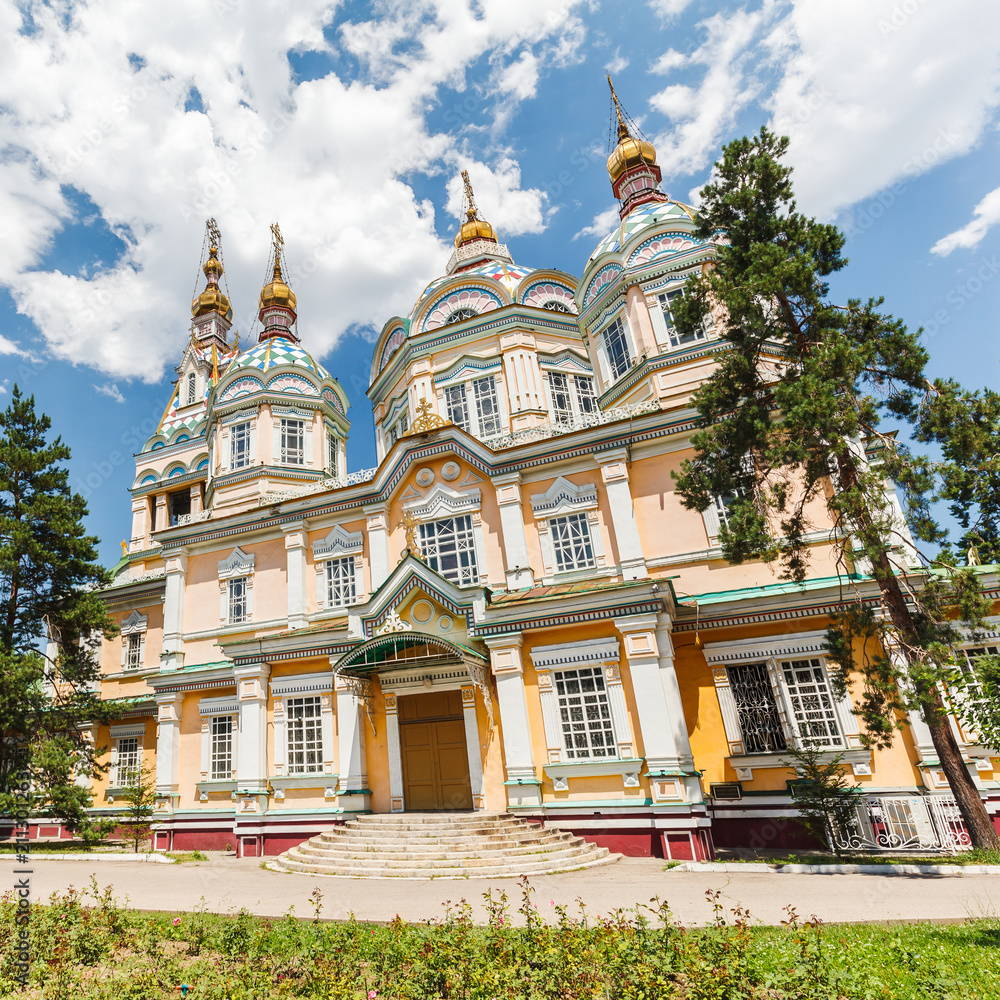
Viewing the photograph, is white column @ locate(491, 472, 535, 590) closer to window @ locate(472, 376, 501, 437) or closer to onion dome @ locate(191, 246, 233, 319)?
window @ locate(472, 376, 501, 437)

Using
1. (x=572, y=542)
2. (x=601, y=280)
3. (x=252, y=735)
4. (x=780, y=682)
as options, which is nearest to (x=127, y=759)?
(x=252, y=735)

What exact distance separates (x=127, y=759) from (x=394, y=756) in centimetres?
1129

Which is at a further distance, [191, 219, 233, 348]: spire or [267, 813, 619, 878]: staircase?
[191, 219, 233, 348]: spire

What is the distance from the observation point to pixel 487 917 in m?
7.62

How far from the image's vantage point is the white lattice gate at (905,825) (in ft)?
34.2

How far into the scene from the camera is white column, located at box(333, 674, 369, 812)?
578 inches

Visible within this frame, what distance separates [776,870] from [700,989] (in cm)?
605

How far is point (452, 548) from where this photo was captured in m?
16.7

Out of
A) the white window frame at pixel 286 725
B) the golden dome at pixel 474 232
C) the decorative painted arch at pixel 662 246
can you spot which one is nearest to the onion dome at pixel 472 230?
the golden dome at pixel 474 232

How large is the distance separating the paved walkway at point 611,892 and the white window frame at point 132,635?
11.0 meters

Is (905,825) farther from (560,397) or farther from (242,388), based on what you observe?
(242,388)

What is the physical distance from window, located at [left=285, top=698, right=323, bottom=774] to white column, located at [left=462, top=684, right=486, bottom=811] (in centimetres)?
377

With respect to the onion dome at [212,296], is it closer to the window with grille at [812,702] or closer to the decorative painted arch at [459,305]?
the decorative painted arch at [459,305]

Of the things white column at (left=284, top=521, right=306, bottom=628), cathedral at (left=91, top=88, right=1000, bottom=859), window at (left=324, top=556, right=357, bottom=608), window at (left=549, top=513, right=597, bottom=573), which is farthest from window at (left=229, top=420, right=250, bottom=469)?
window at (left=549, top=513, right=597, bottom=573)
